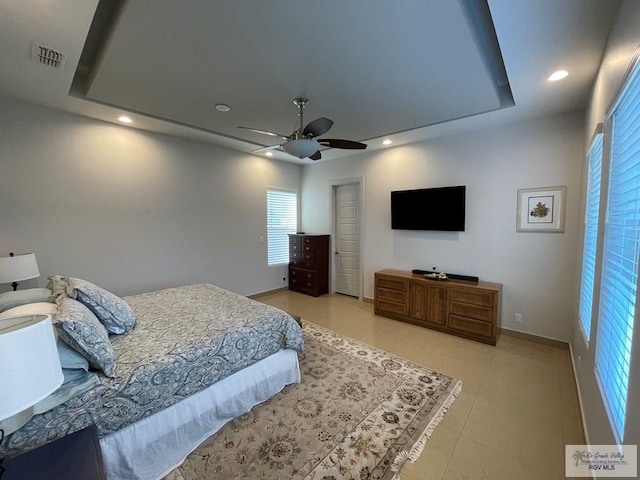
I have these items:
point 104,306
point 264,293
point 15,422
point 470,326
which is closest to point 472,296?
point 470,326

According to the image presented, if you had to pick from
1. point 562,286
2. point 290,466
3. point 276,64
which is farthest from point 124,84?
point 562,286

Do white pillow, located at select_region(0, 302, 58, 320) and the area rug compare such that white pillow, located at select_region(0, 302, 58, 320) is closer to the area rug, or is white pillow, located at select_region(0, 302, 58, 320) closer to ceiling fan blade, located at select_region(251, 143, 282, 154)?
the area rug

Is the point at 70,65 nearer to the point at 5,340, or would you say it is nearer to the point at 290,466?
the point at 5,340

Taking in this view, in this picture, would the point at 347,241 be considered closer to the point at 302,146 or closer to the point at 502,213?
the point at 502,213

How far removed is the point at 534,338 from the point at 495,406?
66.0 inches

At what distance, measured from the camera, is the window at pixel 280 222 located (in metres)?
5.45

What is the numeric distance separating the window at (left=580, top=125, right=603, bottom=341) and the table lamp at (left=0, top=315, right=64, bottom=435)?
10.4 ft

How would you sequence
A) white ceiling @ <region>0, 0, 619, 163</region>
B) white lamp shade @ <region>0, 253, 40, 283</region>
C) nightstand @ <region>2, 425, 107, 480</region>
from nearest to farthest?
nightstand @ <region>2, 425, 107, 480</region> < white ceiling @ <region>0, 0, 619, 163</region> < white lamp shade @ <region>0, 253, 40, 283</region>

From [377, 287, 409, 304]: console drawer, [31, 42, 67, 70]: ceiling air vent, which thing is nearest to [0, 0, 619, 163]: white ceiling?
[31, 42, 67, 70]: ceiling air vent

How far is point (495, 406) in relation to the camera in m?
2.20

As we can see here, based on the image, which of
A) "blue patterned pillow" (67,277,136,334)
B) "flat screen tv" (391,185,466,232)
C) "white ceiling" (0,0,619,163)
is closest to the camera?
"white ceiling" (0,0,619,163)

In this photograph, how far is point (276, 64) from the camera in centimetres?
215

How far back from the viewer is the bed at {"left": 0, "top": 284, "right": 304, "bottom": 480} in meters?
1.44

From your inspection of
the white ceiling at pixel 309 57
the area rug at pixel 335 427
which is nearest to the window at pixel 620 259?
the white ceiling at pixel 309 57
